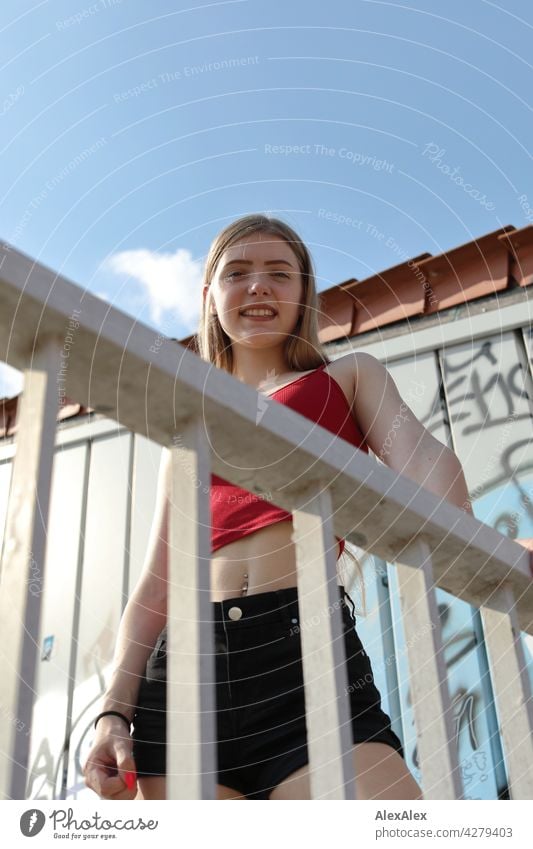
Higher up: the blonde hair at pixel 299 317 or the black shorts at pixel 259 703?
the blonde hair at pixel 299 317

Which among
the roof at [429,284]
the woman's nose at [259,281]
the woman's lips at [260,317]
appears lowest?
the woman's lips at [260,317]

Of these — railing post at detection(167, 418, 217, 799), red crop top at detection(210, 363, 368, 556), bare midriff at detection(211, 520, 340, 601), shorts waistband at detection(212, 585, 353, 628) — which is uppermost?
red crop top at detection(210, 363, 368, 556)

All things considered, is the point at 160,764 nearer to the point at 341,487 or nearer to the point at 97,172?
the point at 341,487

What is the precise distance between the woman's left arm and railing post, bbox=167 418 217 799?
1.67 feet

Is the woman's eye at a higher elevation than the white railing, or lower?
higher

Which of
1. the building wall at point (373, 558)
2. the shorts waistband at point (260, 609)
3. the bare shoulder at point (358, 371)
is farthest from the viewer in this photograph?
the building wall at point (373, 558)

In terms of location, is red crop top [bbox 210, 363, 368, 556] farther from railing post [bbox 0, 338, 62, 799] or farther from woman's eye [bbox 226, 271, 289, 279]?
railing post [bbox 0, 338, 62, 799]

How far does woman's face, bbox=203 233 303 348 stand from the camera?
4.33 ft

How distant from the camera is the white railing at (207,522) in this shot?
0.58 metres

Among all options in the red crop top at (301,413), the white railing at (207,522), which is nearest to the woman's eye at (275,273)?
the red crop top at (301,413)

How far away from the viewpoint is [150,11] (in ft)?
5.09

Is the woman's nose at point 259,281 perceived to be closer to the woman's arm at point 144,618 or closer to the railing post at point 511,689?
the woman's arm at point 144,618

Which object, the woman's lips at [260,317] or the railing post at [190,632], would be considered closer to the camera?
the railing post at [190,632]

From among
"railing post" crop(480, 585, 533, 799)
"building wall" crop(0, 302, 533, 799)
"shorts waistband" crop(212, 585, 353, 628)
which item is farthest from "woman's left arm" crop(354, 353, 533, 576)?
"building wall" crop(0, 302, 533, 799)
